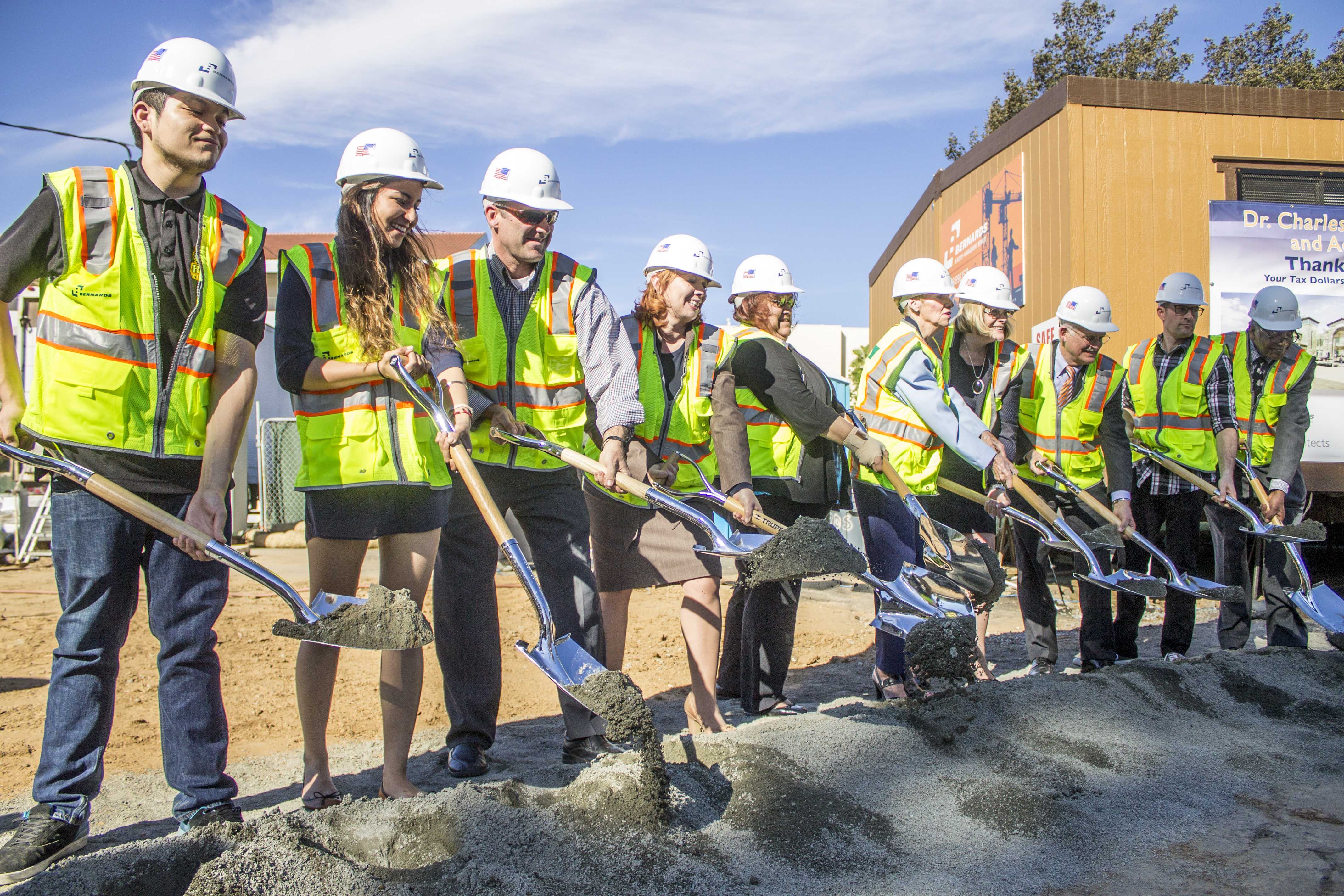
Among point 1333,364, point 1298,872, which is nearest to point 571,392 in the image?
point 1298,872

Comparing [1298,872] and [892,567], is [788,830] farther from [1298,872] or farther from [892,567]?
[892,567]

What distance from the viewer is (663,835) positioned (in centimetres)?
253

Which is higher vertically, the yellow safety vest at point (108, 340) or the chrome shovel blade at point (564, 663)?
the yellow safety vest at point (108, 340)

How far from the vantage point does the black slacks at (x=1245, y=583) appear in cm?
521

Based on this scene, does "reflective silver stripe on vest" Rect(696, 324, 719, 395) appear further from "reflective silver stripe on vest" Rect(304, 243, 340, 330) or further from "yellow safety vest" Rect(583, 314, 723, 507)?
"reflective silver stripe on vest" Rect(304, 243, 340, 330)

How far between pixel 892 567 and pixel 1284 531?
2425 mm

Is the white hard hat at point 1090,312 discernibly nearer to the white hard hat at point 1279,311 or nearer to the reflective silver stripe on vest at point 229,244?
the white hard hat at point 1279,311

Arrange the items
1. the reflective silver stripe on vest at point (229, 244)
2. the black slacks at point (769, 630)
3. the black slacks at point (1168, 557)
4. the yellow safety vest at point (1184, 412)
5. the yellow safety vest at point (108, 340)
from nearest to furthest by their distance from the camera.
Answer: the yellow safety vest at point (108, 340) < the reflective silver stripe on vest at point (229, 244) < the black slacks at point (769, 630) < the black slacks at point (1168, 557) < the yellow safety vest at point (1184, 412)

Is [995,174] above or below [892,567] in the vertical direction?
above

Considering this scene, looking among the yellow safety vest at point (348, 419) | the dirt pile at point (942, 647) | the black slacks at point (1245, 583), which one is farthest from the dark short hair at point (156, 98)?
the black slacks at point (1245, 583)

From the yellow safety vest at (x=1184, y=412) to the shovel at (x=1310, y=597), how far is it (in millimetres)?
246

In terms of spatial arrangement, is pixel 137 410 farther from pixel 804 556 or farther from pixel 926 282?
pixel 926 282

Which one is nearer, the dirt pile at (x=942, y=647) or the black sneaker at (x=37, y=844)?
the black sneaker at (x=37, y=844)

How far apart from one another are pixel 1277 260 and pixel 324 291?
9.20 m
